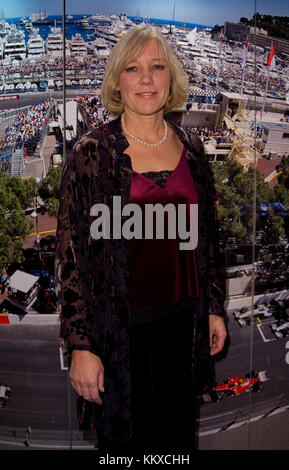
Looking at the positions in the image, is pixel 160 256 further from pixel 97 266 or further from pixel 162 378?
pixel 162 378

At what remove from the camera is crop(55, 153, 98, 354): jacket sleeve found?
1.98 feet

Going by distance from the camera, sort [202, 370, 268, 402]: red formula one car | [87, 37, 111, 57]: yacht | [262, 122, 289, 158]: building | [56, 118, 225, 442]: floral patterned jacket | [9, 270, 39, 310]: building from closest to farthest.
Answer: [56, 118, 225, 442]: floral patterned jacket
[87, 37, 111, 57]: yacht
[202, 370, 268, 402]: red formula one car
[9, 270, 39, 310]: building
[262, 122, 289, 158]: building

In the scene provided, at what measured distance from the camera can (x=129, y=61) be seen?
62 centimetres

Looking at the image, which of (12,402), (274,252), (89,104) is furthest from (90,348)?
(89,104)

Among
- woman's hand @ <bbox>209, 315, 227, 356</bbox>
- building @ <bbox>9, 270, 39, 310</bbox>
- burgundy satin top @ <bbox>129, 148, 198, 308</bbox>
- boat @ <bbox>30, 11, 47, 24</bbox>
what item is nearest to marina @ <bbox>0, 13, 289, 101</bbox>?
boat @ <bbox>30, 11, 47, 24</bbox>

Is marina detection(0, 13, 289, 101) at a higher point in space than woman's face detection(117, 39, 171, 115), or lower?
higher

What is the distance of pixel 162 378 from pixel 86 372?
0.67 feet

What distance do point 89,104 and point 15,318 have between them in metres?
3.37

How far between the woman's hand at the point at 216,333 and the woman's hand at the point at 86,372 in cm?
29

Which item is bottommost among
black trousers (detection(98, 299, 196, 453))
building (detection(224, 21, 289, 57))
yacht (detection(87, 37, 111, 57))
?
black trousers (detection(98, 299, 196, 453))

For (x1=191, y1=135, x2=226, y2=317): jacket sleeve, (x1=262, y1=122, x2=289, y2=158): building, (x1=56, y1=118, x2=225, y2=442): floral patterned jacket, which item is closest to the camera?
(x1=56, y1=118, x2=225, y2=442): floral patterned jacket

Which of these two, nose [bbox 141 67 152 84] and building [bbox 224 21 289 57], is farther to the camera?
building [bbox 224 21 289 57]

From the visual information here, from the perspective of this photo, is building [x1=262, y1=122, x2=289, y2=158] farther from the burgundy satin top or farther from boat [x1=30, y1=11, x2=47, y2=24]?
the burgundy satin top

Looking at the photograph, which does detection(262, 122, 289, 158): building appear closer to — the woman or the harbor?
the harbor
